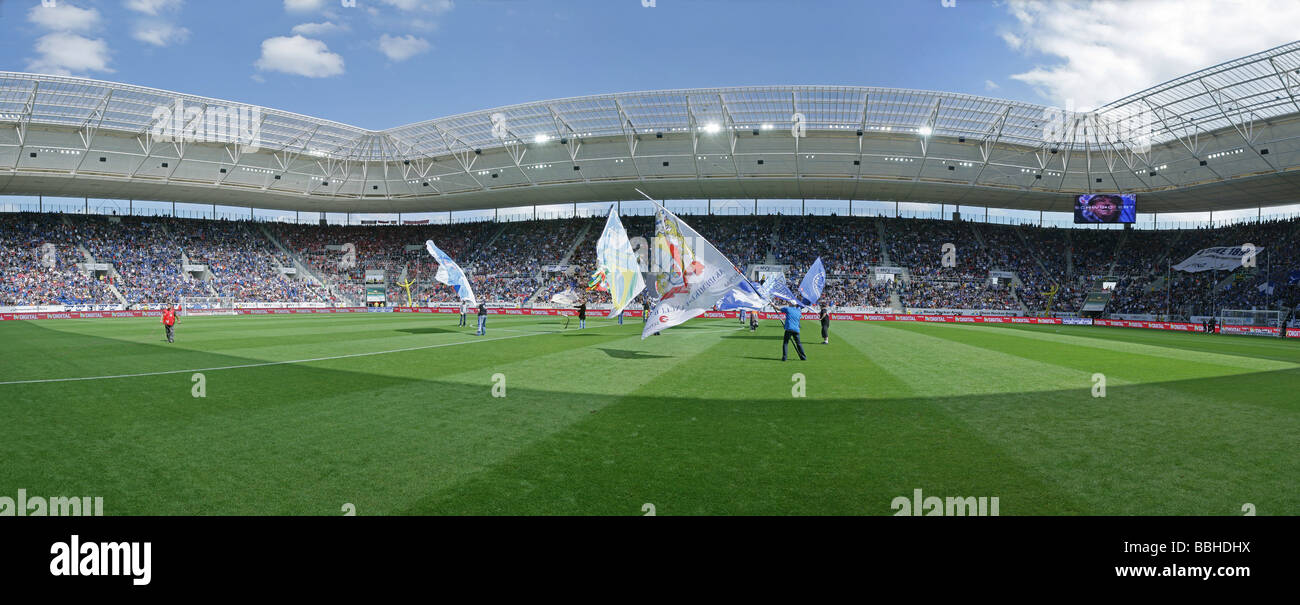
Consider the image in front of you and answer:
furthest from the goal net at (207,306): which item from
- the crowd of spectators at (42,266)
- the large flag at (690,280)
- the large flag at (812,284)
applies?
the large flag at (690,280)

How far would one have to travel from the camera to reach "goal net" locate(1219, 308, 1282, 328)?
39594mm

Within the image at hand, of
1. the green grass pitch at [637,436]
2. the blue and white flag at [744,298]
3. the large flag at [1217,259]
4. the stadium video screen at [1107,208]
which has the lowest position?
the green grass pitch at [637,436]

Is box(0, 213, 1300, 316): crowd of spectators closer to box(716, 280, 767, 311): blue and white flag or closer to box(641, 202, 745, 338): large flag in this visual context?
box(716, 280, 767, 311): blue and white flag

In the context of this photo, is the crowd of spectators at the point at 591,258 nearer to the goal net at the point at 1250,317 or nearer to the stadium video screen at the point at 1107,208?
the goal net at the point at 1250,317

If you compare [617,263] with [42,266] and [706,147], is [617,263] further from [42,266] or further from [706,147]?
[42,266]

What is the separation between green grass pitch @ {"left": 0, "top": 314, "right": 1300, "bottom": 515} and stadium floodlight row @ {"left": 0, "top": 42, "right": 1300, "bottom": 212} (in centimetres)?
3390

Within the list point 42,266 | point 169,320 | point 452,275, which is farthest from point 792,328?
point 42,266

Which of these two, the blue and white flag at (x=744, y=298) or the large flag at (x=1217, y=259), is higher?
the large flag at (x=1217, y=259)

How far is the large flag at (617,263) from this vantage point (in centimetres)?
2036

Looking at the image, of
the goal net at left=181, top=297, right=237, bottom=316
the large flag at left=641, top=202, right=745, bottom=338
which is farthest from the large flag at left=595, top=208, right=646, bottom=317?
the goal net at left=181, top=297, right=237, bottom=316

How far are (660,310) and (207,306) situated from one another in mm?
51339

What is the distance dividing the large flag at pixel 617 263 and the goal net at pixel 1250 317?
4212 cm
